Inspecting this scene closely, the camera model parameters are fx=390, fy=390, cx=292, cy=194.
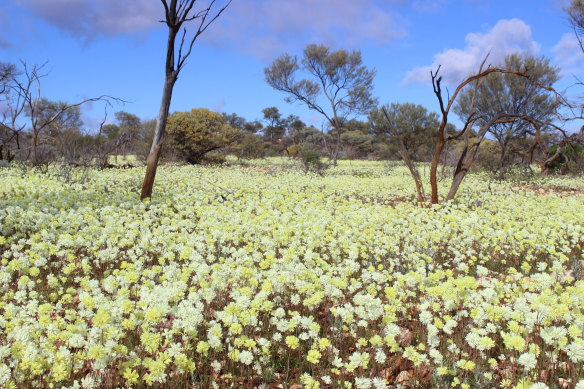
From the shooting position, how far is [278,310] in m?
3.35

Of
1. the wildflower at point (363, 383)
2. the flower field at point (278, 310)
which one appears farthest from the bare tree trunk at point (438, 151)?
the wildflower at point (363, 383)

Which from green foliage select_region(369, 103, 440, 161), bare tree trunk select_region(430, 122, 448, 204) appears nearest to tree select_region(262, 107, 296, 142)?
green foliage select_region(369, 103, 440, 161)

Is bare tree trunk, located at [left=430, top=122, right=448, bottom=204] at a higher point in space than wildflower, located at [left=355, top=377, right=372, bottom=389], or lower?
higher

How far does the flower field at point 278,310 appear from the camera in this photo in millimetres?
2758

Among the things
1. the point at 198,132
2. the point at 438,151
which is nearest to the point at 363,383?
the point at 438,151

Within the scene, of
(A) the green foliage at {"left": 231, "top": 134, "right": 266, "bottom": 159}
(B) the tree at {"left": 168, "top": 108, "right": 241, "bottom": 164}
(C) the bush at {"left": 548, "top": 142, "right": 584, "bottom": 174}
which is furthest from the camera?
(A) the green foliage at {"left": 231, "top": 134, "right": 266, "bottom": 159}

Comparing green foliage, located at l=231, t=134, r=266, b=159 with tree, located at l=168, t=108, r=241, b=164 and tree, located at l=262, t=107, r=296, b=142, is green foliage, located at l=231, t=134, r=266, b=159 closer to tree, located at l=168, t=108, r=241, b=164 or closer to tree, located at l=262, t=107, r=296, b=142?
tree, located at l=168, t=108, r=241, b=164

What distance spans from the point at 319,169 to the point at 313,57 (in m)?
14.3

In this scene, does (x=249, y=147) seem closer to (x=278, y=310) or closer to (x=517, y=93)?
(x=517, y=93)

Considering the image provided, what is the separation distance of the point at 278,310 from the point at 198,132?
2376 cm

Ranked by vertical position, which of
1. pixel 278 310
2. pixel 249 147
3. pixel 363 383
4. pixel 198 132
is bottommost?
pixel 363 383

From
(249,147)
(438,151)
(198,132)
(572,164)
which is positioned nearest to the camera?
(438,151)

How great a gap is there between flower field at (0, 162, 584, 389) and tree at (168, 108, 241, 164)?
58.4ft

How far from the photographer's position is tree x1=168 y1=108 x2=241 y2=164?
25547 millimetres
